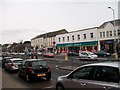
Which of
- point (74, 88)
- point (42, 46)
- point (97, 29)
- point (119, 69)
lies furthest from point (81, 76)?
point (42, 46)

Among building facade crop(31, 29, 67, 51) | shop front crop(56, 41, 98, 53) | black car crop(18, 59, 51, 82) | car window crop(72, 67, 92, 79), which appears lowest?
black car crop(18, 59, 51, 82)

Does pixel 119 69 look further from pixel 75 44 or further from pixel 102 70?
pixel 75 44

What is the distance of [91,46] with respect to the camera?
6394 centimetres

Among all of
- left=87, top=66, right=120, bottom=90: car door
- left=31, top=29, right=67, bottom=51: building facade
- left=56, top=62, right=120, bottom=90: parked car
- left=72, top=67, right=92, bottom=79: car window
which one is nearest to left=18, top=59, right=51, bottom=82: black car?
left=56, top=62, right=120, bottom=90: parked car

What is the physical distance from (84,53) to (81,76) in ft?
112

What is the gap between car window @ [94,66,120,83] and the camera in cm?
639

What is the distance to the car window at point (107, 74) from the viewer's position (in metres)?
6.39

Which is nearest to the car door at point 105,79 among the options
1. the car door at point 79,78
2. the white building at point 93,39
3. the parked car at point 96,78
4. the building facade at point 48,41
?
the parked car at point 96,78

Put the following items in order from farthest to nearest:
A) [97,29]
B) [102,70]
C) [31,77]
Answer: [97,29] < [31,77] < [102,70]

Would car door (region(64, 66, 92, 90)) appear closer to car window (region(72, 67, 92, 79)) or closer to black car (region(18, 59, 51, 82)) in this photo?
car window (region(72, 67, 92, 79))

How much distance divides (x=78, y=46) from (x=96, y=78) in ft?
208

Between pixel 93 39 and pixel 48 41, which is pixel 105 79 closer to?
pixel 93 39

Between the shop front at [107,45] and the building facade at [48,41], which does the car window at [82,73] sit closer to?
the shop front at [107,45]

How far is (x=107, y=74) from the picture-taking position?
668cm
